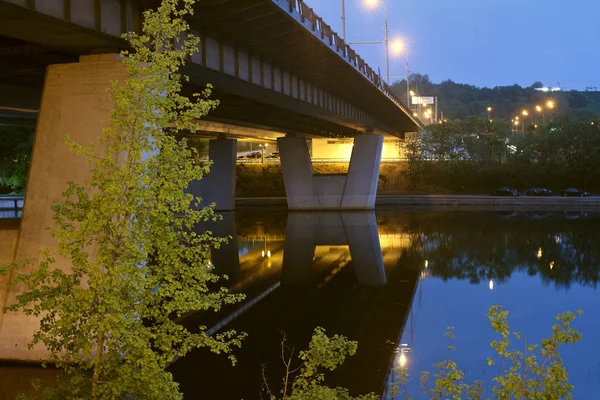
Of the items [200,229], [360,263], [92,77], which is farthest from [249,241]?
[92,77]

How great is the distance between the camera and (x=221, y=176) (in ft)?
210

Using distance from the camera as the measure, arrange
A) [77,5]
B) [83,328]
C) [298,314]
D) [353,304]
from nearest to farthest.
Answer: [83,328]
[77,5]
[298,314]
[353,304]

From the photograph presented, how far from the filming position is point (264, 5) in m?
18.5

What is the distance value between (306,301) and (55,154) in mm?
10816

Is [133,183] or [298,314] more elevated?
[133,183]

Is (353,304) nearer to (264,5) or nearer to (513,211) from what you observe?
(264,5)

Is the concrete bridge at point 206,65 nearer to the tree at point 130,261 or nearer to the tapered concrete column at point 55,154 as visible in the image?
the tapered concrete column at point 55,154

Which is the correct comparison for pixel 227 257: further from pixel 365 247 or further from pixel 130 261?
pixel 130 261

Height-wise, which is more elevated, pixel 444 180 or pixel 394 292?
pixel 444 180

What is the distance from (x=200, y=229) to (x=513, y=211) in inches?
1197

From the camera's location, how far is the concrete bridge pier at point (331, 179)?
6041cm

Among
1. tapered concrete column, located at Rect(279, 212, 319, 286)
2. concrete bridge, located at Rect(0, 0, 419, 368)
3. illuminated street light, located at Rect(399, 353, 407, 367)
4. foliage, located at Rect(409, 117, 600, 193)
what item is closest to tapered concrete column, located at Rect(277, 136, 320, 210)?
tapered concrete column, located at Rect(279, 212, 319, 286)

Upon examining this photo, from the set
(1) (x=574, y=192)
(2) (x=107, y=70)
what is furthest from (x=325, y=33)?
(1) (x=574, y=192)

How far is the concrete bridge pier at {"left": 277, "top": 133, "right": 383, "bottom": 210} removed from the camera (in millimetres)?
60406
